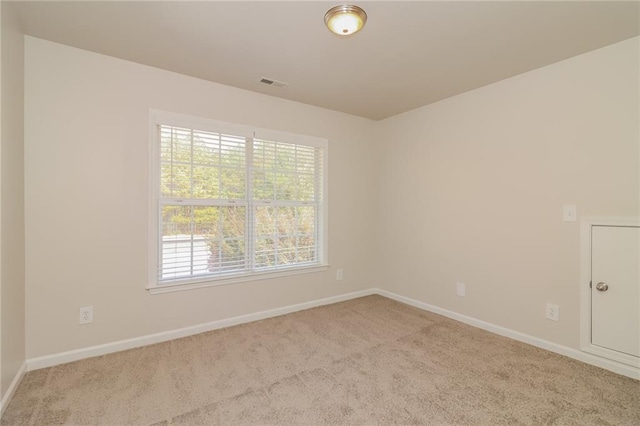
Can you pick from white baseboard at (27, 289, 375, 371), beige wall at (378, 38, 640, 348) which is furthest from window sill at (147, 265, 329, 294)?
beige wall at (378, 38, 640, 348)

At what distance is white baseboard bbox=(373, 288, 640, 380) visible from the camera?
2.17 meters

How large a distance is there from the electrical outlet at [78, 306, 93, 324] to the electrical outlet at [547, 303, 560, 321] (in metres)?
3.78

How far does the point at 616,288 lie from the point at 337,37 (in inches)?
109

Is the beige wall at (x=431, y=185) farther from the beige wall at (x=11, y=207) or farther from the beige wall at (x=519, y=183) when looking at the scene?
the beige wall at (x=11, y=207)

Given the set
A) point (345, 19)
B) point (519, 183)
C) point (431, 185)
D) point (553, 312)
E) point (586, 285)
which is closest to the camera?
point (345, 19)

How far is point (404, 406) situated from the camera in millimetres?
1819

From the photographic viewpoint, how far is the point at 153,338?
2.62 metres

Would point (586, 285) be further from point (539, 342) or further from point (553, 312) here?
point (539, 342)

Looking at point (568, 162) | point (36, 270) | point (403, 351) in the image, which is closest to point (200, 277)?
point (36, 270)

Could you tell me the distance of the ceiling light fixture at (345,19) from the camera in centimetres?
183

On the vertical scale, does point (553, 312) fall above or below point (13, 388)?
above

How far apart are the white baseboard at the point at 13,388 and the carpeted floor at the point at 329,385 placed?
37 mm

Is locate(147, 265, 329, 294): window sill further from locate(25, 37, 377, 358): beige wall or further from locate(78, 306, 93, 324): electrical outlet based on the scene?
locate(78, 306, 93, 324): electrical outlet

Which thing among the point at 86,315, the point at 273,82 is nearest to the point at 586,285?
the point at 273,82
